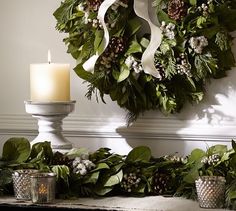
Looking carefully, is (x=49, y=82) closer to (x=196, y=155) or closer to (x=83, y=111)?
(x=83, y=111)

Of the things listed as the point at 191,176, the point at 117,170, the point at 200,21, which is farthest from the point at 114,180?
the point at 200,21

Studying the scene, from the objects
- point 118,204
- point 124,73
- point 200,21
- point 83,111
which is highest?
point 200,21

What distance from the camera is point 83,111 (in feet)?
6.11

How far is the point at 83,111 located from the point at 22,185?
1.38ft

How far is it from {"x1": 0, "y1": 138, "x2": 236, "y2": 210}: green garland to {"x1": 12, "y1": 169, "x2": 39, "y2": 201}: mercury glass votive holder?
0.15 ft

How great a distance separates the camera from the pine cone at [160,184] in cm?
155

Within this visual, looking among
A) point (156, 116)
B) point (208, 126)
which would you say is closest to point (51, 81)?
point (156, 116)

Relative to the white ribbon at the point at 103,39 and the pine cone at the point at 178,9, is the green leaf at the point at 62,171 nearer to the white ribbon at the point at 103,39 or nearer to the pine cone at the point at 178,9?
the white ribbon at the point at 103,39

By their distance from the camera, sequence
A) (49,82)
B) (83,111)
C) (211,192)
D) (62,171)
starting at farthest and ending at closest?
(83,111) < (49,82) < (62,171) < (211,192)

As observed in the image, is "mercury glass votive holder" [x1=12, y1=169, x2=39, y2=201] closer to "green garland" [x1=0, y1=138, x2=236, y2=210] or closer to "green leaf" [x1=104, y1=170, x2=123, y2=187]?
"green garland" [x1=0, y1=138, x2=236, y2=210]

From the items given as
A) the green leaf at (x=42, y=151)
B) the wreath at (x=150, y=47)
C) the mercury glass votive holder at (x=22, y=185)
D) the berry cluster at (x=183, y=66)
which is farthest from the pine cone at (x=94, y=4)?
the mercury glass votive holder at (x=22, y=185)

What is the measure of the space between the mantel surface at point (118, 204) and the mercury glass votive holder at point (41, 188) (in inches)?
0.6

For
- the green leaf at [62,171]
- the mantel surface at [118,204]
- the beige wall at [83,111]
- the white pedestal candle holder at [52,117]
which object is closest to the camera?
the mantel surface at [118,204]

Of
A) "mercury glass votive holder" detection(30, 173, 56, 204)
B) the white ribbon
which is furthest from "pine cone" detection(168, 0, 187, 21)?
"mercury glass votive holder" detection(30, 173, 56, 204)
